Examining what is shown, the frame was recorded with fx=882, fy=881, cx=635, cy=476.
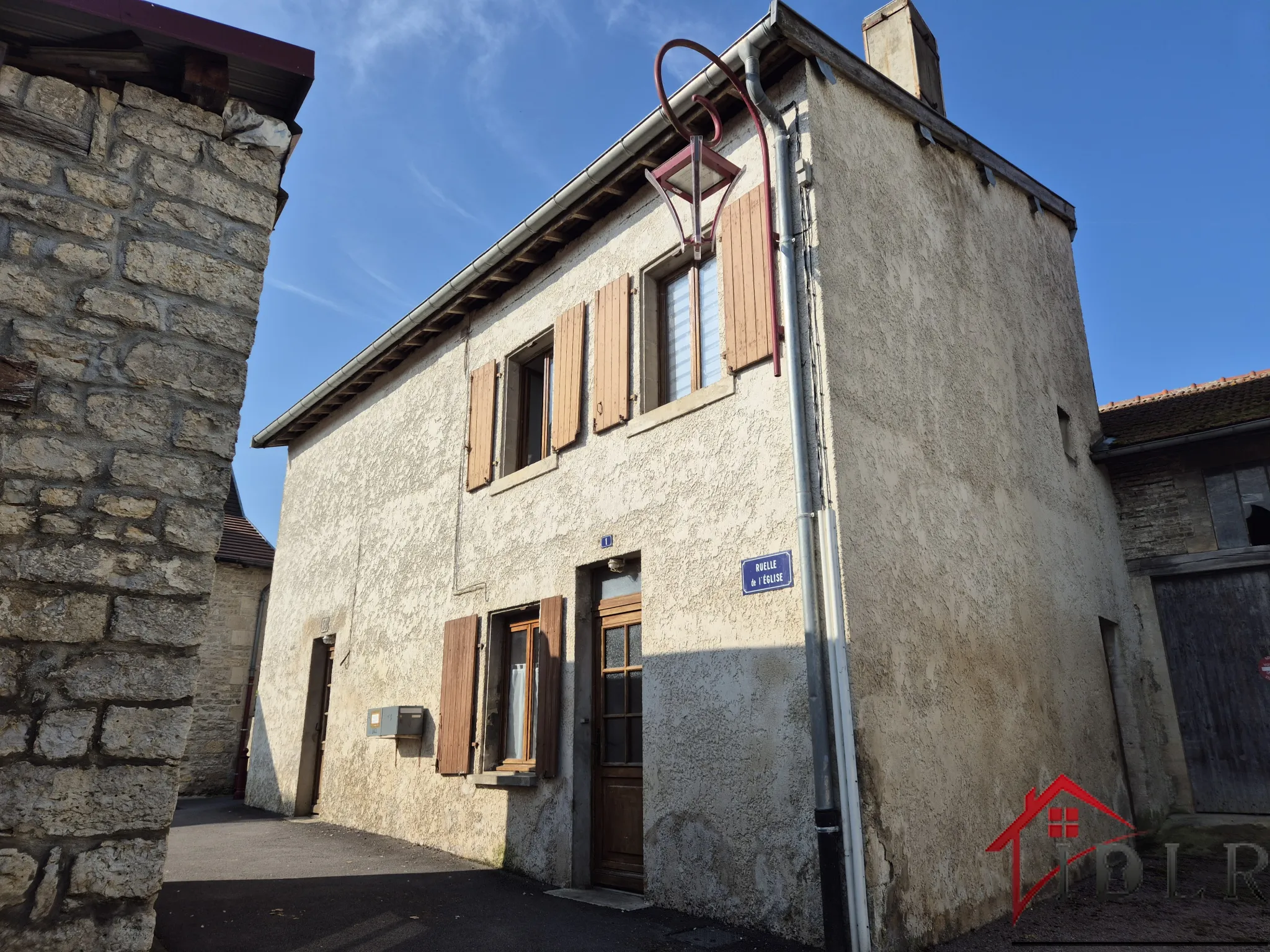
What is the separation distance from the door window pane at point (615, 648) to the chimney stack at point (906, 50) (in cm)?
560

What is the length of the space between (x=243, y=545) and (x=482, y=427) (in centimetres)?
848

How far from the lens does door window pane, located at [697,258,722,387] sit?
6.23 metres

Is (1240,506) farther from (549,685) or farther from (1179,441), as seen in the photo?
(549,685)

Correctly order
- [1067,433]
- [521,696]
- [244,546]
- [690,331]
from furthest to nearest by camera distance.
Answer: [244,546]
[1067,433]
[521,696]
[690,331]

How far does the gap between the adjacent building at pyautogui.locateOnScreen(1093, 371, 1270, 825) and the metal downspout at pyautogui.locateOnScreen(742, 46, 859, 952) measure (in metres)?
4.78

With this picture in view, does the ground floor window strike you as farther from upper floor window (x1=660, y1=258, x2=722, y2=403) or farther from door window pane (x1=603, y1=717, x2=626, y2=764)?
upper floor window (x1=660, y1=258, x2=722, y2=403)

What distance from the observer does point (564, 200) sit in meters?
7.20

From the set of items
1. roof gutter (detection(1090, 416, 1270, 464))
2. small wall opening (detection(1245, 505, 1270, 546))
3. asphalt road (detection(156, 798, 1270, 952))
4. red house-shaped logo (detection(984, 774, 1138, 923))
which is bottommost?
asphalt road (detection(156, 798, 1270, 952))

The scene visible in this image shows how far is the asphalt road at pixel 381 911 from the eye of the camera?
463cm

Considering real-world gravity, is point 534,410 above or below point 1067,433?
above

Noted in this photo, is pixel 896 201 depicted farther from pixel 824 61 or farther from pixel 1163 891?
pixel 1163 891

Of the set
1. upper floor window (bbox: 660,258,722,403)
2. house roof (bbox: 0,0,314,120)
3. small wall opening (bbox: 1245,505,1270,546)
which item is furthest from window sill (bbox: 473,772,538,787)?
small wall opening (bbox: 1245,505,1270,546)

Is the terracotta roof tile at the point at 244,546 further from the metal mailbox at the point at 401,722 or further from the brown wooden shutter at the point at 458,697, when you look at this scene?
the brown wooden shutter at the point at 458,697

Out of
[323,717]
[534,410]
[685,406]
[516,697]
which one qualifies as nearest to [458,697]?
[516,697]
